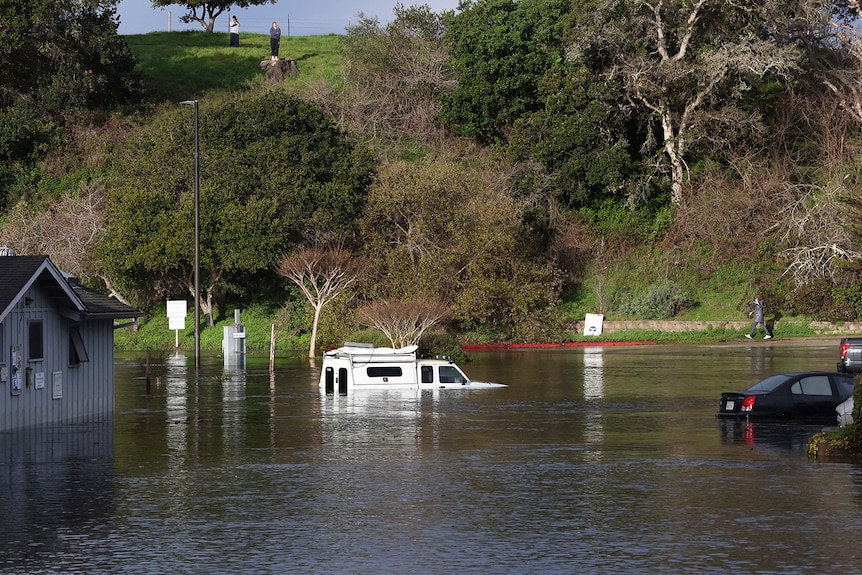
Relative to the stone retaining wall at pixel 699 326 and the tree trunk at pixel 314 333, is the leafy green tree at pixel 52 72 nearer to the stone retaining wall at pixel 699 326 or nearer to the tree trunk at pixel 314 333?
the tree trunk at pixel 314 333

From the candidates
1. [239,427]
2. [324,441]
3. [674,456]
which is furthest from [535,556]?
[239,427]

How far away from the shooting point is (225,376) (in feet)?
132

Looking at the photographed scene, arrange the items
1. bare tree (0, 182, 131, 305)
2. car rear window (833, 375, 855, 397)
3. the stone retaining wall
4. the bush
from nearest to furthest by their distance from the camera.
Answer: car rear window (833, 375, 855, 397), the stone retaining wall, bare tree (0, 182, 131, 305), the bush

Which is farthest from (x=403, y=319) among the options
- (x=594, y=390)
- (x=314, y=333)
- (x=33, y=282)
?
(x=33, y=282)

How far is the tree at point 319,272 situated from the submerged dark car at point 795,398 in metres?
27.9

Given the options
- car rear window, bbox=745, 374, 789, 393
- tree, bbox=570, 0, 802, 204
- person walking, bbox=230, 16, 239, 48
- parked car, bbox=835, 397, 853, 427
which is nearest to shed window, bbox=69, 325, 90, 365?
car rear window, bbox=745, 374, 789, 393

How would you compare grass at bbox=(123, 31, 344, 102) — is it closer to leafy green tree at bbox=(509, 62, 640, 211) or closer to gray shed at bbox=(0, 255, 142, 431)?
leafy green tree at bbox=(509, 62, 640, 211)

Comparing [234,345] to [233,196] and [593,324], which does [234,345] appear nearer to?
[233,196]

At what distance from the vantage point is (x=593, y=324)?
58.4 metres

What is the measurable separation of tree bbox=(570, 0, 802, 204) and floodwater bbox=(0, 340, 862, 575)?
35165mm

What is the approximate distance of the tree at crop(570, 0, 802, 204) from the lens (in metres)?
63.4

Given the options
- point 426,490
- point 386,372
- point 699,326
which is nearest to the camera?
point 426,490

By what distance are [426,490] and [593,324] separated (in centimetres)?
4168

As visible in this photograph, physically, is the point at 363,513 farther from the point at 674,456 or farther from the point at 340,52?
the point at 340,52
